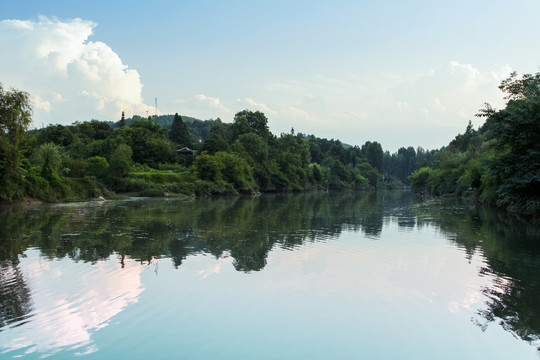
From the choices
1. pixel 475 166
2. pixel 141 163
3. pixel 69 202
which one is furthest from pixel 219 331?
pixel 141 163

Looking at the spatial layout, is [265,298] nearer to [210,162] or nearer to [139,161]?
[210,162]

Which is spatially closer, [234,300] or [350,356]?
[350,356]

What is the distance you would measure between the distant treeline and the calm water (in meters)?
16.3

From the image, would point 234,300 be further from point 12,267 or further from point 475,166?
point 475,166

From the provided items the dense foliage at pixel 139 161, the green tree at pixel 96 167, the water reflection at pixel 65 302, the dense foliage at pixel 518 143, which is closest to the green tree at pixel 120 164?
the dense foliage at pixel 139 161

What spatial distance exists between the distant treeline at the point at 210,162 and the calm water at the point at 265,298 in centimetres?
1632

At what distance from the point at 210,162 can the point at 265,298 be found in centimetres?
5996

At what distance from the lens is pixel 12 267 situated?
12.3m

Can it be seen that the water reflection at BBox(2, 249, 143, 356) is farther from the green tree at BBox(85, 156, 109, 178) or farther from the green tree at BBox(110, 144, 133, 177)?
the green tree at BBox(85, 156, 109, 178)

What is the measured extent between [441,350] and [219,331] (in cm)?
381

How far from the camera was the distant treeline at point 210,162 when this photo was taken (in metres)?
32.4

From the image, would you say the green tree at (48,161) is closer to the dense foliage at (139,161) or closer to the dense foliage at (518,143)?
the dense foliage at (139,161)

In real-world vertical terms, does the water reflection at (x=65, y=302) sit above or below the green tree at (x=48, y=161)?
below

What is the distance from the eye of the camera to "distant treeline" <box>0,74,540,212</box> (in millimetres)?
32406
